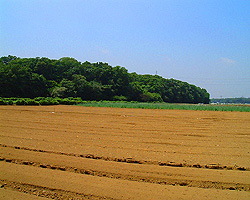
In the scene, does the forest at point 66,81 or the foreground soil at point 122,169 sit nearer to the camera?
the foreground soil at point 122,169

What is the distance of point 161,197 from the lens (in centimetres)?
397

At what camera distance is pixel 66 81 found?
6291 cm

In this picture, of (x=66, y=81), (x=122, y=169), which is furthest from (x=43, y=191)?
(x=66, y=81)

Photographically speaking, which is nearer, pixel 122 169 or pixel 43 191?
pixel 43 191

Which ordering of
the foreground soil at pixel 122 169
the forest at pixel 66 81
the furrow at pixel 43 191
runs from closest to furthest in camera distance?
the furrow at pixel 43 191 < the foreground soil at pixel 122 169 < the forest at pixel 66 81

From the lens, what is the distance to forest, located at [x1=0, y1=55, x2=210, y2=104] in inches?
2162

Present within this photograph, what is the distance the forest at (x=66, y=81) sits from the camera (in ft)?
180

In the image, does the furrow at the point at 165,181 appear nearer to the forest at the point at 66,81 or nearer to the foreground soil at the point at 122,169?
the foreground soil at the point at 122,169

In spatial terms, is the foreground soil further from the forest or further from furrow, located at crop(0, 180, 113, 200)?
the forest

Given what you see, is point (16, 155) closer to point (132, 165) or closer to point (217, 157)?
point (132, 165)

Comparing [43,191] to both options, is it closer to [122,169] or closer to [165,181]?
[122,169]

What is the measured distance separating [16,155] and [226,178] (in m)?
5.32

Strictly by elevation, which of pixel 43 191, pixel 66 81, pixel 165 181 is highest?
pixel 66 81

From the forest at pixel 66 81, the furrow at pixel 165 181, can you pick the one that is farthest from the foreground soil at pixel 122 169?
the forest at pixel 66 81
